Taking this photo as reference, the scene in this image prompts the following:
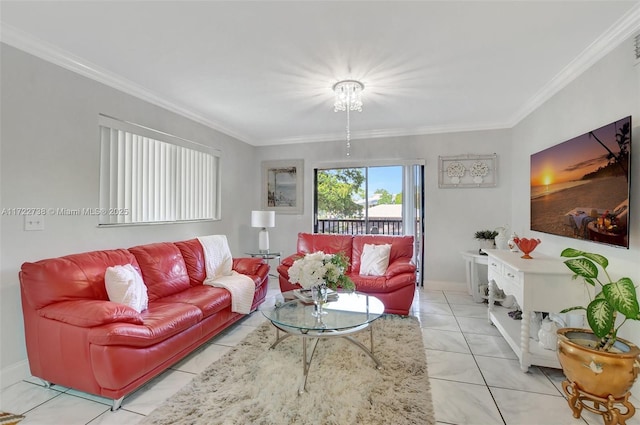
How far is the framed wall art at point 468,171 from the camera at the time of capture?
4.44 meters

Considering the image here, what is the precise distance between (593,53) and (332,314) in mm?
3030

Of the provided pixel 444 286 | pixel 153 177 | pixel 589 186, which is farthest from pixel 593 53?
pixel 153 177

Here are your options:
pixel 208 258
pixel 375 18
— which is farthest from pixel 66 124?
pixel 375 18

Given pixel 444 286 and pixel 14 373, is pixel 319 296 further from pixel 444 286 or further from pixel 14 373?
pixel 444 286

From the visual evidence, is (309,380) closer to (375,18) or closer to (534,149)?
(375,18)

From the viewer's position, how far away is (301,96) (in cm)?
339

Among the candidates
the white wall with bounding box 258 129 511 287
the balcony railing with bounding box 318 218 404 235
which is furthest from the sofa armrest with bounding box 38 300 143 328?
the white wall with bounding box 258 129 511 287

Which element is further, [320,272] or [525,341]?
[320,272]

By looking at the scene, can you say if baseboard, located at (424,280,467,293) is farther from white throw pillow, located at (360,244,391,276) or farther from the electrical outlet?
the electrical outlet

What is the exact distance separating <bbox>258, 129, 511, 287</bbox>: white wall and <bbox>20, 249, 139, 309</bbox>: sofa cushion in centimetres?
376

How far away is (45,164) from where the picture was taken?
2410 millimetres

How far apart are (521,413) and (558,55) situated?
2804mm

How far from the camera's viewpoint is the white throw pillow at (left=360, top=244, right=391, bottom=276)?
3.73m

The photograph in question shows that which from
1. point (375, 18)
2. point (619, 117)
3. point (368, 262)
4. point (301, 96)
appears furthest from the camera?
point (368, 262)
